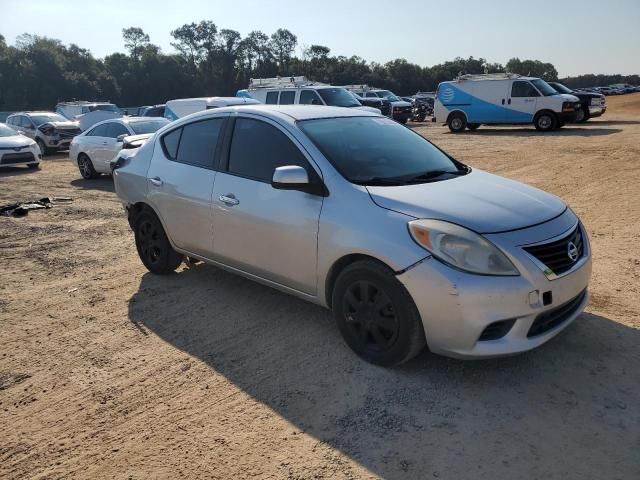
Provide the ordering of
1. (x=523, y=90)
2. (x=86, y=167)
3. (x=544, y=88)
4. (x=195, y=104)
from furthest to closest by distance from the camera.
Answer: (x=523, y=90) < (x=544, y=88) < (x=195, y=104) < (x=86, y=167)

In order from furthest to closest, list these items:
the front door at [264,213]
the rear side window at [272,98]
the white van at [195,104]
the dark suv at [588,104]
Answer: the dark suv at [588,104], the rear side window at [272,98], the white van at [195,104], the front door at [264,213]

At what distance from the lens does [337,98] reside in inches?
698

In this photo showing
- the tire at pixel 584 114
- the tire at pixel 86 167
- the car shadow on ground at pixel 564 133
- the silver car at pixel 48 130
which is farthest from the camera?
the tire at pixel 584 114

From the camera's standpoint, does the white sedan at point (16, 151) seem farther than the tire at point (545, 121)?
No

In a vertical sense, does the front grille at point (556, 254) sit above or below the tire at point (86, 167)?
above

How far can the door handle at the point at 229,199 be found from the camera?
428 centimetres

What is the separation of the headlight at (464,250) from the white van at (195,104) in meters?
12.8

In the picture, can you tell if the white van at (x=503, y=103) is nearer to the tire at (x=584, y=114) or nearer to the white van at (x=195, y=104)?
the tire at (x=584, y=114)

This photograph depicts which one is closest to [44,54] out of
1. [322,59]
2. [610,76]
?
[322,59]

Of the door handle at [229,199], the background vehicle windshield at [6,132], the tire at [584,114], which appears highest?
the tire at [584,114]

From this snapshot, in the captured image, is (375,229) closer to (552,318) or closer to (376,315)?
(376,315)

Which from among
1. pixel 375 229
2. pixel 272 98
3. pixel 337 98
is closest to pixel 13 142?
pixel 272 98

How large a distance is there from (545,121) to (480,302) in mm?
20469

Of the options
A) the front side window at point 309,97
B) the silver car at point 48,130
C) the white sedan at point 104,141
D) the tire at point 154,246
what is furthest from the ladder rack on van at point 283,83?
the tire at point 154,246
